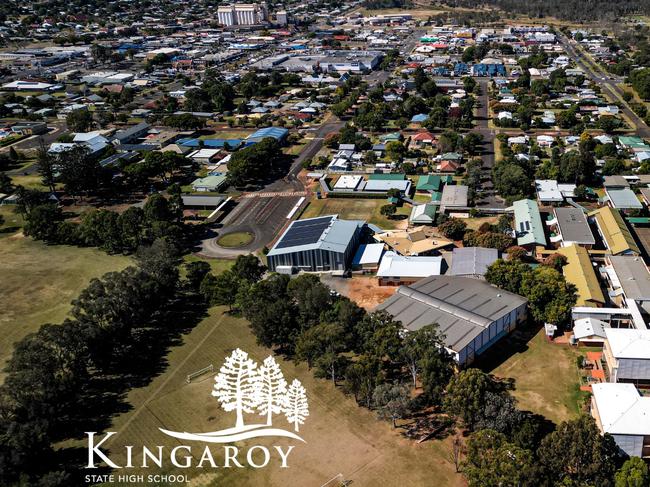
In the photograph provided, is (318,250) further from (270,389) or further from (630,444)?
(630,444)

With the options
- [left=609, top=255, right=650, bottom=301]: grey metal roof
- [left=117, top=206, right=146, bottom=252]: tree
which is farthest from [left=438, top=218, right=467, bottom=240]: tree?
[left=117, top=206, right=146, bottom=252]: tree

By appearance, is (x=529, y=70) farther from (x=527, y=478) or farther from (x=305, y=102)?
(x=527, y=478)

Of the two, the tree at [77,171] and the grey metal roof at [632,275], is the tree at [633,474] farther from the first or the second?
the tree at [77,171]

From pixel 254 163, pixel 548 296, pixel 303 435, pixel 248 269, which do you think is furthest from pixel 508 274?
pixel 254 163

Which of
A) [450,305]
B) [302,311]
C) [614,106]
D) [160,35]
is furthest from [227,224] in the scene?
[160,35]

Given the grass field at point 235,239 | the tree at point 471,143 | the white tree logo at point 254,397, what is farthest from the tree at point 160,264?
the tree at point 471,143

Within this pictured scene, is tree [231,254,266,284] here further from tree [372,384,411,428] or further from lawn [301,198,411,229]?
tree [372,384,411,428]
